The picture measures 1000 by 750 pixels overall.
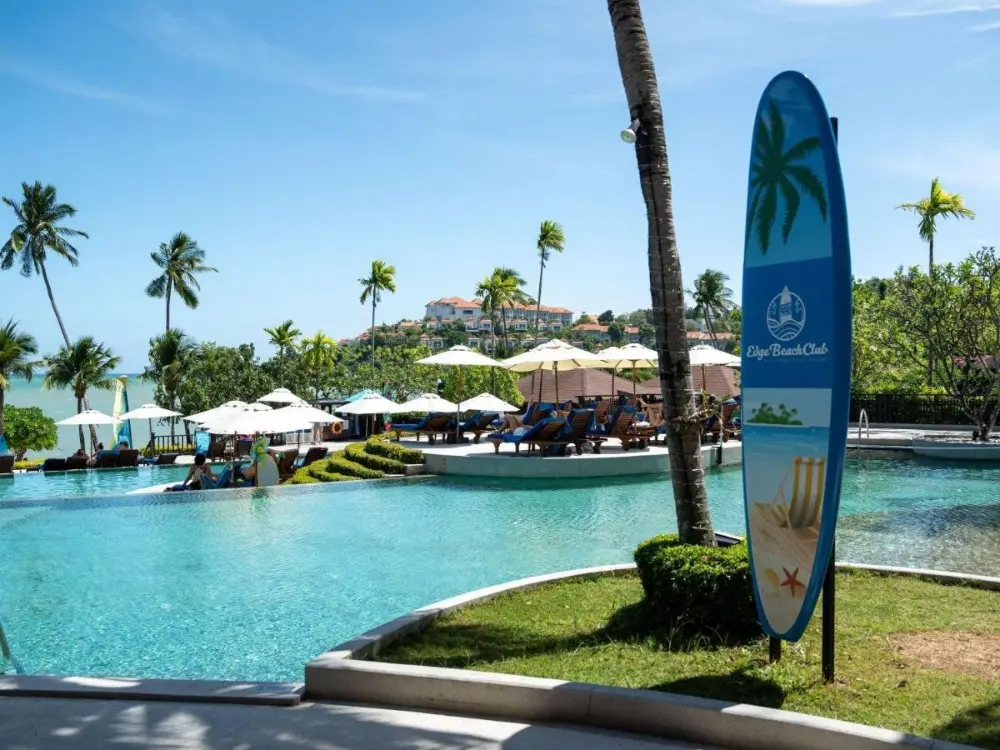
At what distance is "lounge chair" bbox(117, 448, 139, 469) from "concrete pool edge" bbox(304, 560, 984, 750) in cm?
2010

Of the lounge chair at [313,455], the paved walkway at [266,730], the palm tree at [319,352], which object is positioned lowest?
the paved walkway at [266,730]

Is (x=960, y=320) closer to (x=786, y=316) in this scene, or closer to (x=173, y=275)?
(x=786, y=316)

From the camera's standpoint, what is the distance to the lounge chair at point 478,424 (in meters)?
23.5

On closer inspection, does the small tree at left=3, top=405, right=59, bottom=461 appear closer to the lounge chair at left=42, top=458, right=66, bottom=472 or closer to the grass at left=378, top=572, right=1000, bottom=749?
the lounge chair at left=42, top=458, right=66, bottom=472

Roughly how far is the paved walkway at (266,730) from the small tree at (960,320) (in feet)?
69.7

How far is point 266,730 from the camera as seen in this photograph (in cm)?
452

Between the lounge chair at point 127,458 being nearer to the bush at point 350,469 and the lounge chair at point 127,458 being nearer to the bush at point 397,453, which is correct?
the bush at point 350,469

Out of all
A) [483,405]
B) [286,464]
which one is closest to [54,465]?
[286,464]

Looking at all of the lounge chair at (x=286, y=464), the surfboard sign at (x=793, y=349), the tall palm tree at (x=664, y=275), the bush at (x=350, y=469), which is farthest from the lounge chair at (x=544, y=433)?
the surfboard sign at (x=793, y=349)

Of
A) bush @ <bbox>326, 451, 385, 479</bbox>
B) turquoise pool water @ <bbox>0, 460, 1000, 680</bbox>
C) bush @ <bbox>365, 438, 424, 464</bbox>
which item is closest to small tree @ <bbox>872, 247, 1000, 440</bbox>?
turquoise pool water @ <bbox>0, 460, 1000, 680</bbox>

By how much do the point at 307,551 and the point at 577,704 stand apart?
22.7 feet

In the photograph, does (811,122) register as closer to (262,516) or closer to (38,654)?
(38,654)

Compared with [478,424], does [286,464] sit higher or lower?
lower

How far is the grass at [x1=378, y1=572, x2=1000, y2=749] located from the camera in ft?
14.7
